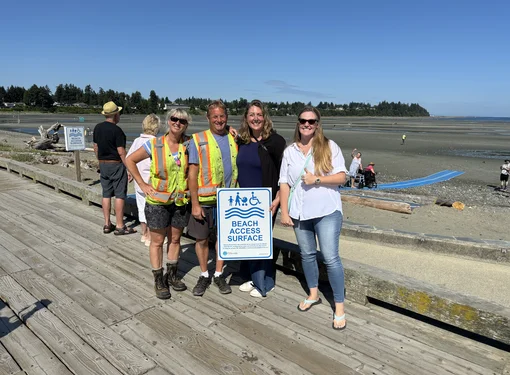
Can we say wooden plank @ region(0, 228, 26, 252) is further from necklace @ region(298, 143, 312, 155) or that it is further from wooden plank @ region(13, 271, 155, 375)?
necklace @ region(298, 143, 312, 155)

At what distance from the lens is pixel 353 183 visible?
17.0m

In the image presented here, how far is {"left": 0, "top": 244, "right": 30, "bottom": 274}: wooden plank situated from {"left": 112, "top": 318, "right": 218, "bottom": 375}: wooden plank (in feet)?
6.05

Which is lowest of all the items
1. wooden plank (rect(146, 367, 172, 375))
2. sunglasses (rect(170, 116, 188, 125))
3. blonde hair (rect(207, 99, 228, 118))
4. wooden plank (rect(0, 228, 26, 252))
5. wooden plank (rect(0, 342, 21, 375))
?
wooden plank (rect(146, 367, 172, 375))

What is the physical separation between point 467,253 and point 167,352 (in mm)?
5927

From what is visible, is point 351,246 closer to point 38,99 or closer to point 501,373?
point 501,373

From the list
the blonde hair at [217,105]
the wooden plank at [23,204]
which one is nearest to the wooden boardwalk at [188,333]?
the blonde hair at [217,105]

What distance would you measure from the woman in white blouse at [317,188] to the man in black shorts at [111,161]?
9.89ft

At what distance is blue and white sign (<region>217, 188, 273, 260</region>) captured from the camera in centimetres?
345

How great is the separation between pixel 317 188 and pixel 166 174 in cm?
137

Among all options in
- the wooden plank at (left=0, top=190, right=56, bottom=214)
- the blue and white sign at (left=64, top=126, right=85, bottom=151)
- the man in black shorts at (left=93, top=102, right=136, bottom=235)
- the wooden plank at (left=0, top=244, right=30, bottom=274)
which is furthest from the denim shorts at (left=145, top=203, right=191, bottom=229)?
the blue and white sign at (left=64, top=126, right=85, bottom=151)

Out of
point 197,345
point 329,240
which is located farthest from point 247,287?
point 329,240

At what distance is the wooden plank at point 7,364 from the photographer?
8.29 feet

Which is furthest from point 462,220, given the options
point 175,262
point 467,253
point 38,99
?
point 38,99

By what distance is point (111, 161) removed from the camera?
541 centimetres
